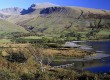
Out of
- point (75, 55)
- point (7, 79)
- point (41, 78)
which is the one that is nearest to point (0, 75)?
point (7, 79)

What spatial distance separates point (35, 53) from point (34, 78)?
40.3m

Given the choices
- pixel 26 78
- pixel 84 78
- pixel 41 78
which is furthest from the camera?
pixel 84 78

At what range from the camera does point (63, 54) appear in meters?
130

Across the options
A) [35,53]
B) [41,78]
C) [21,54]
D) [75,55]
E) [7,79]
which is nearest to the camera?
[7,79]

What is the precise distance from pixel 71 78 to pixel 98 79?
4.90m

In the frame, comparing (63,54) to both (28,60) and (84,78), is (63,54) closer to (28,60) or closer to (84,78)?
(28,60)

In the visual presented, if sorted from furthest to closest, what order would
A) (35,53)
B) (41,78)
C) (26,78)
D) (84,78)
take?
(35,53), (84,78), (26,78), (41,78)

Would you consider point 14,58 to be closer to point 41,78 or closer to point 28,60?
point 28,60

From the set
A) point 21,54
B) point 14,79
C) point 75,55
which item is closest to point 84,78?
point 14,79

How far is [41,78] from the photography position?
37.8 meters

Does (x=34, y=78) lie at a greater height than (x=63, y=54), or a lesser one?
greater

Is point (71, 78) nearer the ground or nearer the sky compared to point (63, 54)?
nearer the sky

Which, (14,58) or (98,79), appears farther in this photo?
(14,58)

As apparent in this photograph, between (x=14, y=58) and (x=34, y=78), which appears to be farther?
(x=14, y=58)
